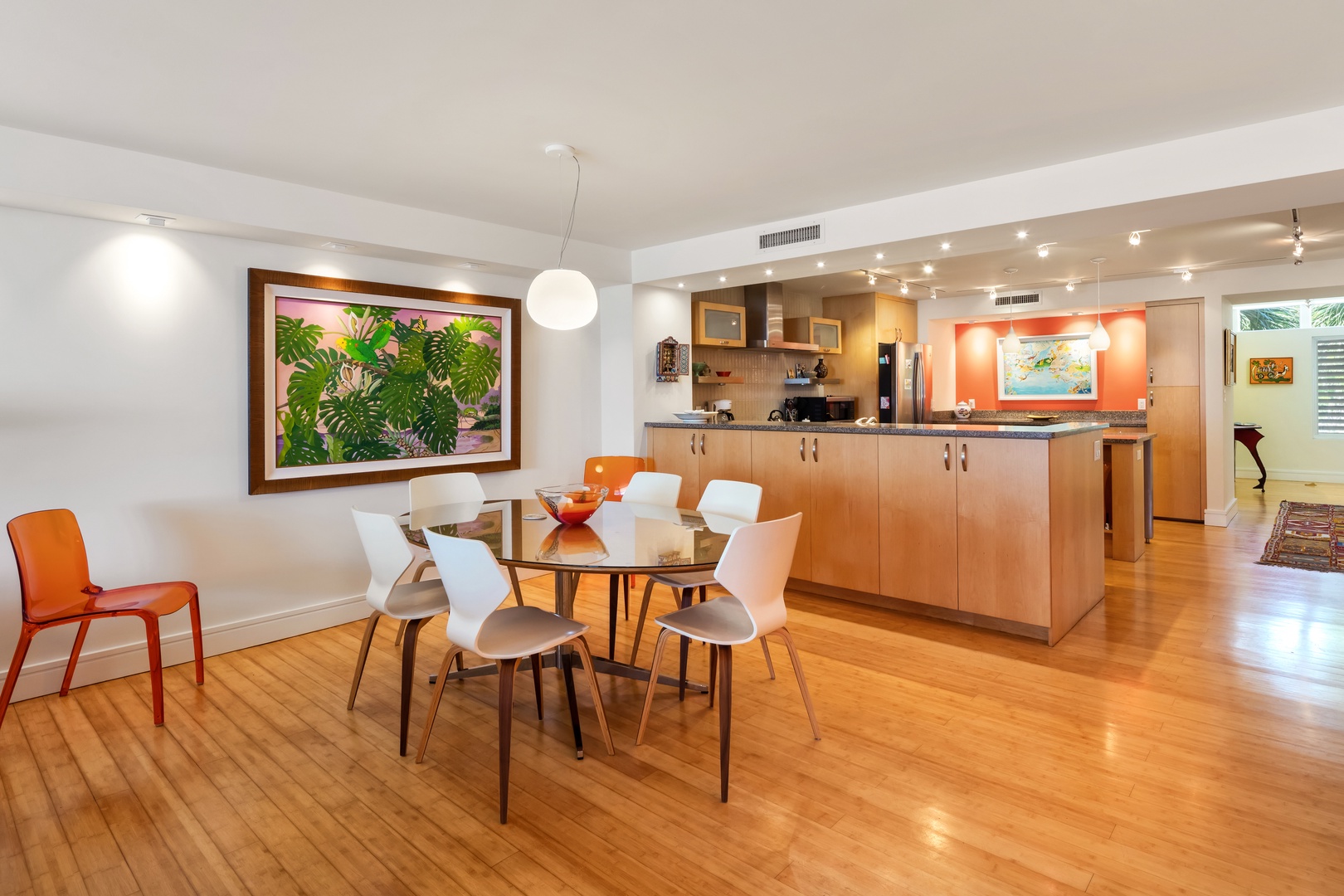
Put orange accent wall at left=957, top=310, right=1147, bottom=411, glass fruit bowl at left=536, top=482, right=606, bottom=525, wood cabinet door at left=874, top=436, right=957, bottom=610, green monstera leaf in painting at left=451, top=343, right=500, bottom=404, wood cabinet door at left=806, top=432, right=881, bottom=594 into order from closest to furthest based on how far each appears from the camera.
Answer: glass fruit bowl at left=536, top=482, right=606, bottom=525 → wood cabinet door at left=874, top=436, right=957, bottom=610 → wood cabinet door at left=806, top=432, right=881, bottom=594 → green monstera leaf in painting at left=451, top=343, right=500, bottom=404 → orange accent wall at left=957, top=310, right=1147, bottom=411

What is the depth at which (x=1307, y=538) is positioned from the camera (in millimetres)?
6062

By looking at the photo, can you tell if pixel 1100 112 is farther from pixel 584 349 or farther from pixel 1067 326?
pixel 1067 326

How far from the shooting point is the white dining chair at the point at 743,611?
2.33 m

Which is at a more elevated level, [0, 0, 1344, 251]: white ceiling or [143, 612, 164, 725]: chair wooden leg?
[0, 0, 1344, 251]: white ceiling

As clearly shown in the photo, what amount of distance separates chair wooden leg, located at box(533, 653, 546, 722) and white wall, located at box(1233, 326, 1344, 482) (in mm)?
10574

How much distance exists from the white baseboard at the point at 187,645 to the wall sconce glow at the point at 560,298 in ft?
6.83

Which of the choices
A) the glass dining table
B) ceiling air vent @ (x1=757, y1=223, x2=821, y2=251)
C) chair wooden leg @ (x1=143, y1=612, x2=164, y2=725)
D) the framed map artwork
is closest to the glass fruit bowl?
the glass dining table

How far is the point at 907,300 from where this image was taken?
8.80 m

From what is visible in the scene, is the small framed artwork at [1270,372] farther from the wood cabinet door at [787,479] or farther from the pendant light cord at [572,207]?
the pendant light cord at [572,207]

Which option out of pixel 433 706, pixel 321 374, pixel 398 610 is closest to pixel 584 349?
pixel 321 374

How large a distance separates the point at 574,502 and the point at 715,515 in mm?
704

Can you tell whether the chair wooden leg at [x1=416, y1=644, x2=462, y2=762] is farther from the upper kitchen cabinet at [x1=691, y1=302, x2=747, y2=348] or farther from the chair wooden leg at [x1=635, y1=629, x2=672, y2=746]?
the upper kitchen cabinet at [x1=691, y1=302, x2=747, y2=348]

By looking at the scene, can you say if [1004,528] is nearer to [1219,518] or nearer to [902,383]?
[1219,518]

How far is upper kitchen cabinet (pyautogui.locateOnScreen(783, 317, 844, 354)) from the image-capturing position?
7.63 m
